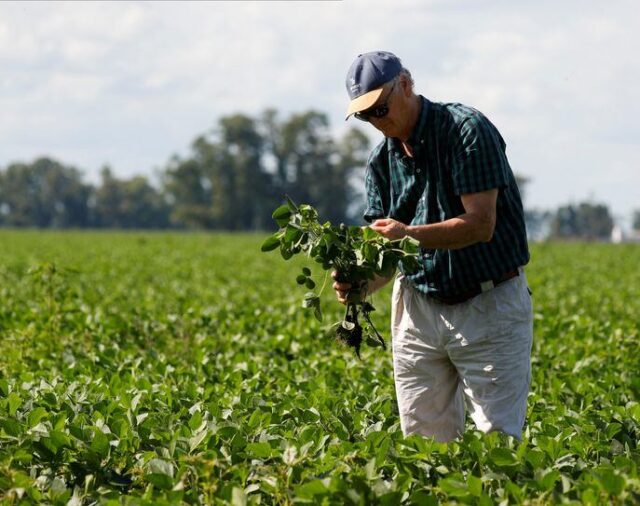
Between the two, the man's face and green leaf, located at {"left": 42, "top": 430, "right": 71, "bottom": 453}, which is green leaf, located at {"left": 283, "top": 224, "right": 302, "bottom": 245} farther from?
green leaf, located at {"left": 42, "top": 430, "right": 71, "bottom": 453}

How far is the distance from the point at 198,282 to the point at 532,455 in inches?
534

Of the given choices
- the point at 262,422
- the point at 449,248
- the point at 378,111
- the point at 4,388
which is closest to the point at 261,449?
the point at 262,422

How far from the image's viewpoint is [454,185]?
12.1ft

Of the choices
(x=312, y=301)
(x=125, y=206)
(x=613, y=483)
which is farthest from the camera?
(x=125, y=206)

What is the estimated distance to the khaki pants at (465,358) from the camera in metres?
3.82

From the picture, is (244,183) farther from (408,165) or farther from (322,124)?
(408,165)

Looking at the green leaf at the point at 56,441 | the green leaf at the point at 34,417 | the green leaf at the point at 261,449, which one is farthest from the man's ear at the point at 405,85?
the green leaf at the point at 34,417

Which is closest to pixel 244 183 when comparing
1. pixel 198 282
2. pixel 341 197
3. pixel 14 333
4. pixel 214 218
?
pixel 214 218

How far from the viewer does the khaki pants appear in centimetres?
382

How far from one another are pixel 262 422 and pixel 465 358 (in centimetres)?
100

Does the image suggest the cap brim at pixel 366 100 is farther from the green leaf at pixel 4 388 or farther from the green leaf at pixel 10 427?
the green leaf at pixel 4 388

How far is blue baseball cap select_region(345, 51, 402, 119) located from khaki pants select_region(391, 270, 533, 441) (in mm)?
932

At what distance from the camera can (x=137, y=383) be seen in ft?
17.3

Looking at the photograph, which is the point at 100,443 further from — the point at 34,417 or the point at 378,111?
the point at 378,111
